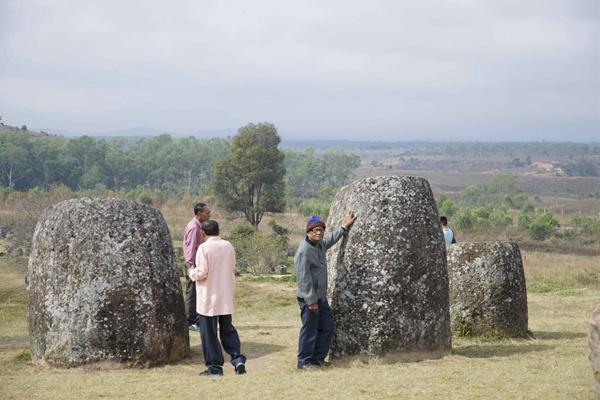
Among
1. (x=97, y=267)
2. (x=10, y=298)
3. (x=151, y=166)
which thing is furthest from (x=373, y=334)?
(x=151, y=166)

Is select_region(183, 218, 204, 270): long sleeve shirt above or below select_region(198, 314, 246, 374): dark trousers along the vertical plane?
above

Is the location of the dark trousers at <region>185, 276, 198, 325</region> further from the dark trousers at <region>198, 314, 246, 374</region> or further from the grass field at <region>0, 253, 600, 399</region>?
the dark trousers at <region>198, 314, 246, 374</region>

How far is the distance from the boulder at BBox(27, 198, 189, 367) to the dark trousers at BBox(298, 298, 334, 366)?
2228 millimetres

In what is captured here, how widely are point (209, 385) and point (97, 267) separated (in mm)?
2901

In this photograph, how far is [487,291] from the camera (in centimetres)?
1584

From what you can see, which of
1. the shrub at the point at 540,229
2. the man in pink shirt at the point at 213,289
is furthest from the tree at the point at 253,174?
the man in pink shirt at the point at 213,289

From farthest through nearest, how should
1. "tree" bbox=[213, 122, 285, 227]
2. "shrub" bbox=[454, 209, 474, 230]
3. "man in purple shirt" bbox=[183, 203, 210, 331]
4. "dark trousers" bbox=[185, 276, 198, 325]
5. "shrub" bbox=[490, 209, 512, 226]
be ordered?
"shrub" bbox=[490, 209, 512, 226] < "shrub" bbox=[454, 209, 474, 230] < "tree" bbox=[213, 122, 285, 227] < "dark trousers" bbox=[185, 276, 198, 325] < "man in purple shirt" bbox=[183, 203, 210, 331]

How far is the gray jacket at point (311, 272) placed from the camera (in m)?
12.3

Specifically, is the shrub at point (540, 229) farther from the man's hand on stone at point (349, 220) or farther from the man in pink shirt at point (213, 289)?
the man in pink shirt at point (213, 289)

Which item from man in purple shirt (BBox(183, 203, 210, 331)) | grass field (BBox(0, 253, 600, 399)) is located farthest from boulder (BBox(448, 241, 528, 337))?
man in purple shirt (BBox(183, 203, 210, 331))

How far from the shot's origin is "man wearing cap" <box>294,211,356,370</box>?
12.3 m

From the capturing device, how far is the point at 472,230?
75938 mm

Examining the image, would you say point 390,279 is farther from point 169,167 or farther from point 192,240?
point 169,167

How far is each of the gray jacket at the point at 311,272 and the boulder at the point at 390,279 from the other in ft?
1.86
